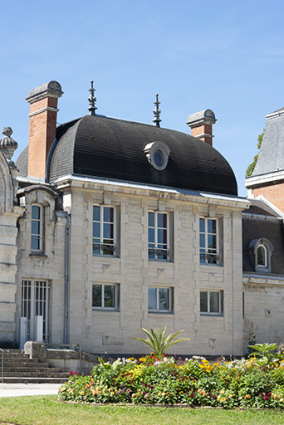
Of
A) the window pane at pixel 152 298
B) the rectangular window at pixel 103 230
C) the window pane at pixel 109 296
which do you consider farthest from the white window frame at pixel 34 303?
the window pane at pixel 152 298

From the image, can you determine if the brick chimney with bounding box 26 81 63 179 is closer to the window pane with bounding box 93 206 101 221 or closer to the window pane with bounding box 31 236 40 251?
the window pane with bounding box 93 206 101 221

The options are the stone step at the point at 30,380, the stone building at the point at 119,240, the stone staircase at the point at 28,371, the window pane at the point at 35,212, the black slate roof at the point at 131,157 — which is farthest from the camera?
the black slate roof at the point at 131,157

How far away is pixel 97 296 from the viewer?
2884 centimetres

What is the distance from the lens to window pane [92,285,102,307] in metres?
28.8

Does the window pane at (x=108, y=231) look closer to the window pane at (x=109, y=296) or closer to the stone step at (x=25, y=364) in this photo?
the window pane at (x=109, y=296)

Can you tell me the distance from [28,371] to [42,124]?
11.1 m

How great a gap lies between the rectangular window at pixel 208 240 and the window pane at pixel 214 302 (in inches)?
51.6

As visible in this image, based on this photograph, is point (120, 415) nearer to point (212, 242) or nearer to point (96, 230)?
point (96, 230)

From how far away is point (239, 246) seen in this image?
32.5m

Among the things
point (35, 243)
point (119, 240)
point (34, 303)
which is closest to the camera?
point (34, 303)

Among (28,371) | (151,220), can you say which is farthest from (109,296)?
(28,371)

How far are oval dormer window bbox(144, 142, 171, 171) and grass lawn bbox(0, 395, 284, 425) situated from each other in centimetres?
1680

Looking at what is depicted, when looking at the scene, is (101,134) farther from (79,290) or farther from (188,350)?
(188,350)

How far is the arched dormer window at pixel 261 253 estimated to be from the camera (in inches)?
1324
